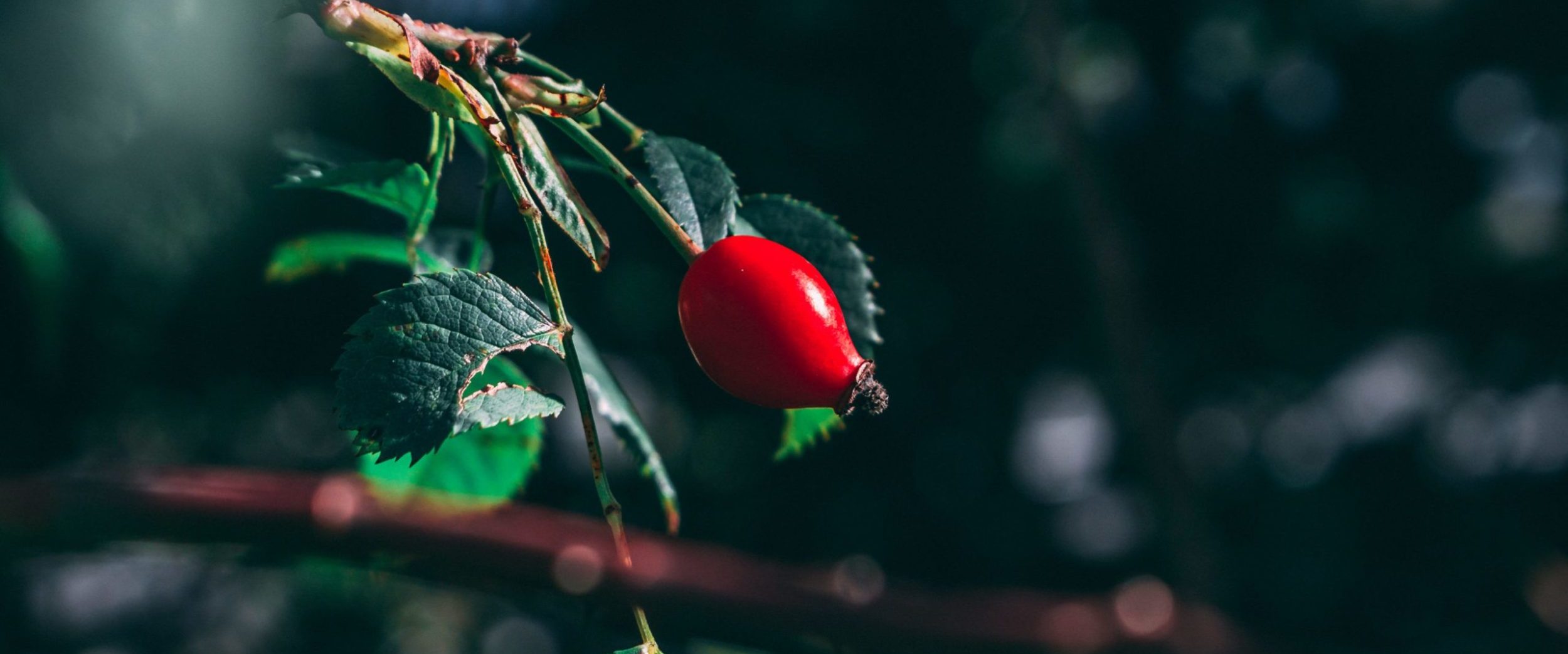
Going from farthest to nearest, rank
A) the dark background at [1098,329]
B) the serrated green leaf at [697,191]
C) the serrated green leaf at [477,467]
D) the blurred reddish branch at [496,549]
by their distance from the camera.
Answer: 1. the dark background at [1098,329]
2. the serrated green leaf at [477,467]
3. the serrated green leaf at [697,191]
4. the blurred reddish branch at [496,549]

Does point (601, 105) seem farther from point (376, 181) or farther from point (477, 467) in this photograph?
point (477, 467)

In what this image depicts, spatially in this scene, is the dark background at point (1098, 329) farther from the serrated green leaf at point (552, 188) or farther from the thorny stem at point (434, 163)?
the serrated green leaf at point (552, 188)

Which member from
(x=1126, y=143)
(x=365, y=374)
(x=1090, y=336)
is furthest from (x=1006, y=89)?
(x=365, y=374)

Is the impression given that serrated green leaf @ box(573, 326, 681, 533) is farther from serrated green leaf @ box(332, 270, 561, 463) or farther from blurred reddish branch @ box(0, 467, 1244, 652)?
blurred reddish branch @ box(0, 467, 1244, 652)

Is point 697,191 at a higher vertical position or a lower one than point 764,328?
higher

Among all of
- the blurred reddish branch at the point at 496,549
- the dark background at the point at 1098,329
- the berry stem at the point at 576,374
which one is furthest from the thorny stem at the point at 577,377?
the dark background at the point at 1098,329

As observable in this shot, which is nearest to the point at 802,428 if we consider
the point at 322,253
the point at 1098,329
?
the point at 322,253

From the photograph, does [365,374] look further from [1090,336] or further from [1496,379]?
[1496,379]
